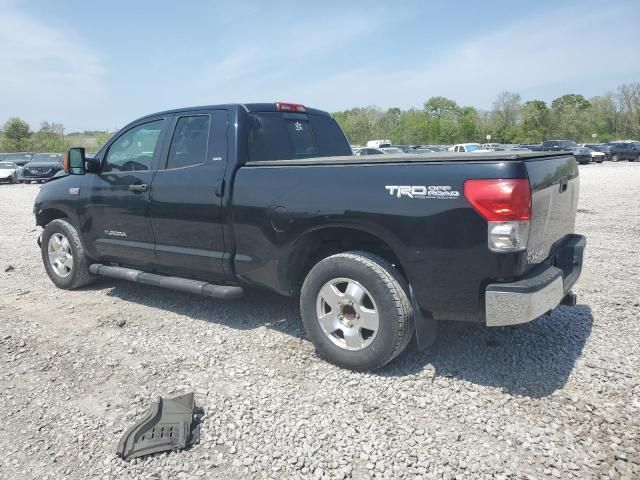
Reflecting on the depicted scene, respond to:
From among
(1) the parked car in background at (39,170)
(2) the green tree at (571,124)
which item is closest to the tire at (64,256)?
(1) the parked car in background at (39,170)

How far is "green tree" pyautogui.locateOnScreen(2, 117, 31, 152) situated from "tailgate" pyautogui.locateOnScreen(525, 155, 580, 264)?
69.5m

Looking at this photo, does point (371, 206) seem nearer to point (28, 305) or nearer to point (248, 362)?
point (248, 362)

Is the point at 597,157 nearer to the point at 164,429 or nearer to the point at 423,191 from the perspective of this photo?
the point at 423,191

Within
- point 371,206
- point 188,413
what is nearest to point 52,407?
point 188,413

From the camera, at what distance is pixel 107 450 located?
283 centimetres

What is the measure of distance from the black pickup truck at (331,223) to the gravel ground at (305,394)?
42 cm

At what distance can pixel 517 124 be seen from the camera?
→ 7706 centimetres

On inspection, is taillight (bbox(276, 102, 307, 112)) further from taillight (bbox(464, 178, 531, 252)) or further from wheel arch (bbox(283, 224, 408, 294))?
taillight (bbox(464, 178, 531, 252))

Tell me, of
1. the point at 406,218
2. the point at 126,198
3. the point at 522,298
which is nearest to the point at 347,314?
the point at 406,218

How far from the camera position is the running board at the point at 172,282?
425cm

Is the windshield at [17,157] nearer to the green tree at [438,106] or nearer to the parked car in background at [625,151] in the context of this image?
the parked car in background at [625,151]

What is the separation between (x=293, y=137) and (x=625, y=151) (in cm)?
4238

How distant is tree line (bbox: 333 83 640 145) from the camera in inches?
2800

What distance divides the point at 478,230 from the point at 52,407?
2.97 m
